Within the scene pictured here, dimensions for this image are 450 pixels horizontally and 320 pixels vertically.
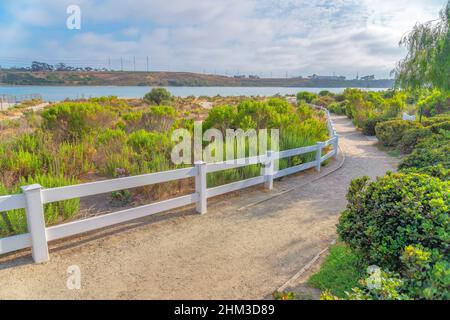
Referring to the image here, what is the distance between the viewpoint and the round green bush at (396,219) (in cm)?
289

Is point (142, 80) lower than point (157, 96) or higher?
higher

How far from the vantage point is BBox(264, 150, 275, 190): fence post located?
7207mm

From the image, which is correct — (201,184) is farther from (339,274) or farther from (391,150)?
(391,150)

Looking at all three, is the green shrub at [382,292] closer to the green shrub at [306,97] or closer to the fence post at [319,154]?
the fence post at [319,154]

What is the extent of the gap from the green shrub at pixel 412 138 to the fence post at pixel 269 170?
25.5 feet

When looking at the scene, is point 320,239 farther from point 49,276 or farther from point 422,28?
point 422,28

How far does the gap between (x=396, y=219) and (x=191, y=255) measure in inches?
103

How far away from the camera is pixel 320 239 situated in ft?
15.7

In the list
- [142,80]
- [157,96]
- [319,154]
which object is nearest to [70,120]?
[319,154]

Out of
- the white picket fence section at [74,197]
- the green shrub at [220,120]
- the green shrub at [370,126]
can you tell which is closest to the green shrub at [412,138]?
the green shrub at [370,126]

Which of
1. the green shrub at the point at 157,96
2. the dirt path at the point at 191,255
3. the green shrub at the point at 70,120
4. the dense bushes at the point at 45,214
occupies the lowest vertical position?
the dirt path at the point at 191,255

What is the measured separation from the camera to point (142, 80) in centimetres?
7669

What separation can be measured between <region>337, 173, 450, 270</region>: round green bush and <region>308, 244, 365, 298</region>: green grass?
0.30 m

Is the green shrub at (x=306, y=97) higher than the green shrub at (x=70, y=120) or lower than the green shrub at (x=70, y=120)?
higher
